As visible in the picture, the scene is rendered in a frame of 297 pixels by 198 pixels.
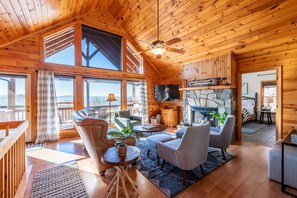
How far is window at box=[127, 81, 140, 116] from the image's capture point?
21.0ft

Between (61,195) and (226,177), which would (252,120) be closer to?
(226,177)

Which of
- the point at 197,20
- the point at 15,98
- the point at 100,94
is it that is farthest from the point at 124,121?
the point at 197,20

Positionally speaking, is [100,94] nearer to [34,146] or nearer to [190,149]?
[34,146]

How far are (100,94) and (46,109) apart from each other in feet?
6.17

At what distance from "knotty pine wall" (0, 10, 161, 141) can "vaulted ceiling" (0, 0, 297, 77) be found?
20 centimetres

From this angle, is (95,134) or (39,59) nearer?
(95,134)

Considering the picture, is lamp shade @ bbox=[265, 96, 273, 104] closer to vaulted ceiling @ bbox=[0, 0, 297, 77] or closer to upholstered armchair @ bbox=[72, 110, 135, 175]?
vaulted ceiling @ bbox=[0, 0, 297, 77]

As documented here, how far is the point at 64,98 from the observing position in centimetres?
496

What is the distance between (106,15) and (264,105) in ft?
27.0

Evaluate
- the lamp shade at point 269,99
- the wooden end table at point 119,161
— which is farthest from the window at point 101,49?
the lamp shade at point 269,99

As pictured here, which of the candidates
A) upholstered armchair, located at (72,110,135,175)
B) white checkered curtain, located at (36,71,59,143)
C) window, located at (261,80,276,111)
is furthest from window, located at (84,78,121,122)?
window, located at (261,80,276,111)

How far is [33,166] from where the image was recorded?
2.85 m

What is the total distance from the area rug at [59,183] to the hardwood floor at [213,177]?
85 millimetres

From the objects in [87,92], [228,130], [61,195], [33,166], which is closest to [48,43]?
[87,92]
